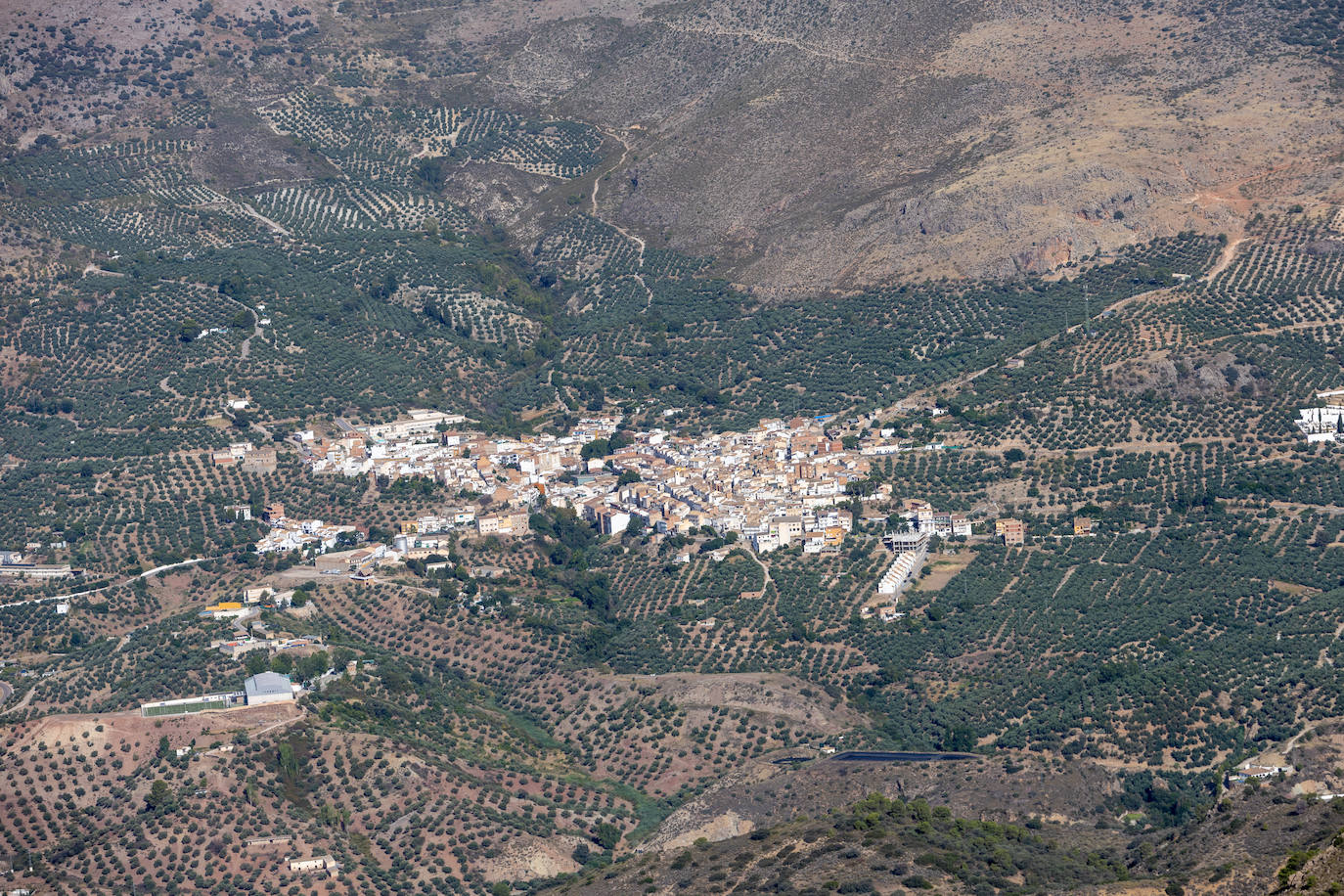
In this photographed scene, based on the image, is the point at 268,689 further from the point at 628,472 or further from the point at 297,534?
the point at 628,472

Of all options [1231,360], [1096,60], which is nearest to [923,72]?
[1096,60]

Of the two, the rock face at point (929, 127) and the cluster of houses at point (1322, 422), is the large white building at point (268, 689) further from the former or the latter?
the rock face at point (929, 127)

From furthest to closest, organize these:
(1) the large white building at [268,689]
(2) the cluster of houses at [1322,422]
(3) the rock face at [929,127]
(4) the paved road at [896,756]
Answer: (3) the rock face at [929,127] → (2) the cluster of houses at [1322,422] → (1) the large white building at [268,689] → (4) the paved road at [896,756]

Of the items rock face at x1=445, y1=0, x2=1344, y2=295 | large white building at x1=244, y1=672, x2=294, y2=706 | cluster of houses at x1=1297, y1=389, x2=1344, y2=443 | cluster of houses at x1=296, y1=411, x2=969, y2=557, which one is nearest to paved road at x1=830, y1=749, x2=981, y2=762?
cluster of houses at x1=296, y1=411, x2=969, y2=557

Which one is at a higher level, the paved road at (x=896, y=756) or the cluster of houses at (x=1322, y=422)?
the cluster of houses at (x=1322, y=422)

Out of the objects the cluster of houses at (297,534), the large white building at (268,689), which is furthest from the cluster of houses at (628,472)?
the large white building at (268,689)

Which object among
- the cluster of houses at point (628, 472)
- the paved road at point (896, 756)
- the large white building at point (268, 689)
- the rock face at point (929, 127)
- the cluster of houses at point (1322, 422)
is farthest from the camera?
the rock face at point (929, 127)

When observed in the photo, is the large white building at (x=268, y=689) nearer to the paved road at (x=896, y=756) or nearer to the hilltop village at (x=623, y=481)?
the hilltop village at (x=623, y=481)

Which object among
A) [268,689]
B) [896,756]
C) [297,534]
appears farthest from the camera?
[297,534]

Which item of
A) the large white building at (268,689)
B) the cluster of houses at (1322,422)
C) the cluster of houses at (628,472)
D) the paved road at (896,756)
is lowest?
the cluster of houses at (628,472)

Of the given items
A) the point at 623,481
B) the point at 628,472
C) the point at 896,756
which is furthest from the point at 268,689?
the point at 628,472

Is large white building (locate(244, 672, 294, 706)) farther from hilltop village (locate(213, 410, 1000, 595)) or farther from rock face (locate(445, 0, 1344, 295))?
rock face (locate(445, 0, 1344, 295))

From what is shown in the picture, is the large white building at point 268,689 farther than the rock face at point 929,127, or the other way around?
the rock face at point 929,127
